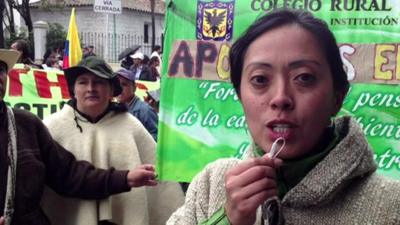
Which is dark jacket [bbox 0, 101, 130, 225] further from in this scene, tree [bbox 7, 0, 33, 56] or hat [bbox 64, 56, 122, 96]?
tree [bbox 7, 0, 33, 56]

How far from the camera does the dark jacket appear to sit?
2.97 metres

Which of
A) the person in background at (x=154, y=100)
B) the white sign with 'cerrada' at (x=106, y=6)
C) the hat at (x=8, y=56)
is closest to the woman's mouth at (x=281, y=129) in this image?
the hat at (x=8, y=56)

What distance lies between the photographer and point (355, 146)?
1.24 meters

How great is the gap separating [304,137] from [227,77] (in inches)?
70.7

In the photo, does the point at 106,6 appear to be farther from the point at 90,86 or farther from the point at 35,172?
the point at 35,172

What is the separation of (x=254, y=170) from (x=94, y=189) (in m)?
2.35

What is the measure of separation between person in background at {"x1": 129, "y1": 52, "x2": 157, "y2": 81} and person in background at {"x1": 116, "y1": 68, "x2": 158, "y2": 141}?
454 centimetres

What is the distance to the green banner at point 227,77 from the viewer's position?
274 centimetres

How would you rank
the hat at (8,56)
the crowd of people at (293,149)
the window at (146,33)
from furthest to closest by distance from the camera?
1. the window at (146,33)
2. the hat at (8,56)
3. the crowd of people at (293,149)

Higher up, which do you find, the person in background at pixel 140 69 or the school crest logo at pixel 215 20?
the school crest logo at pixel 215 20

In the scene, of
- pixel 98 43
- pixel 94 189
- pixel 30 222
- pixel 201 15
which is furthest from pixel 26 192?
pixel 98 43

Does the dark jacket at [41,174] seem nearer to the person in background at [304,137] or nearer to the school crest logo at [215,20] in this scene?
the school crest logo at [215,20]

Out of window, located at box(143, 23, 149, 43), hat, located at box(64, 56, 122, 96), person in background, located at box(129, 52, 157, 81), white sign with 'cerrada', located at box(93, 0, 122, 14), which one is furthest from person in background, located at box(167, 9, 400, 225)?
window, located at box(143, 23, 149, 43)

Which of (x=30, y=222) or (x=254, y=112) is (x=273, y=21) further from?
(x=30, y=222)
